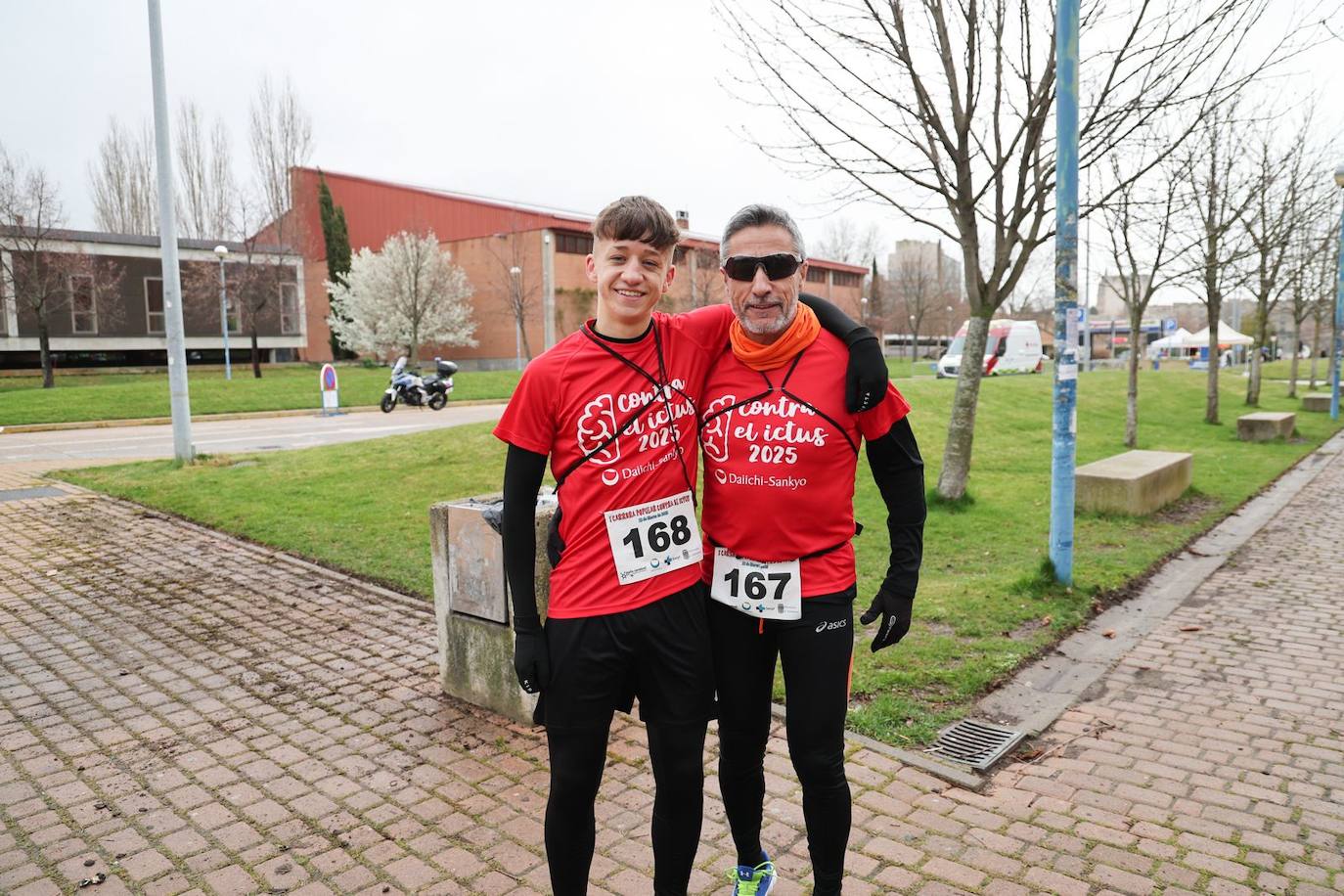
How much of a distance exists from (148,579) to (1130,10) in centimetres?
945

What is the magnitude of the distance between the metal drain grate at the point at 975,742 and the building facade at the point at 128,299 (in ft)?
105

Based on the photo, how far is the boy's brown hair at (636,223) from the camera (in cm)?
232

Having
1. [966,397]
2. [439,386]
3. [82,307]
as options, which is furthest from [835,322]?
Answer: [82,307]

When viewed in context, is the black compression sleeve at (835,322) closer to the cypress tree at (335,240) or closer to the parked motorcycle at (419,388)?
the parked motorcycle at (419,388)

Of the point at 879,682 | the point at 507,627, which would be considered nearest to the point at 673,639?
the point at 507,627

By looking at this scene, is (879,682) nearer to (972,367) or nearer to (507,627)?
(507,627)

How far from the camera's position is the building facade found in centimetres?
3053

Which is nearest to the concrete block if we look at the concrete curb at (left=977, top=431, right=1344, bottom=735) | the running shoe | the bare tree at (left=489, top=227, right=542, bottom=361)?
the running shoe

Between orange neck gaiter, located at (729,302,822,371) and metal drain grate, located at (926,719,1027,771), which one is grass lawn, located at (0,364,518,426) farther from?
orange neck gaiter, located at (729,302,822,371)

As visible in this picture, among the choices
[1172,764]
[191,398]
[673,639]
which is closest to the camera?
[673,639]

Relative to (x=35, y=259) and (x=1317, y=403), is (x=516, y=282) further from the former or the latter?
(x=1317, y=403)

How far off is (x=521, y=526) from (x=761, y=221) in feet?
Result: 3.51

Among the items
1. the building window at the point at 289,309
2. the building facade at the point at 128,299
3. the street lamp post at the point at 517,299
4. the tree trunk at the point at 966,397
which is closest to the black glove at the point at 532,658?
the tree trunk at the point at 966,397

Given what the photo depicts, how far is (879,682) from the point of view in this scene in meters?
4.68
